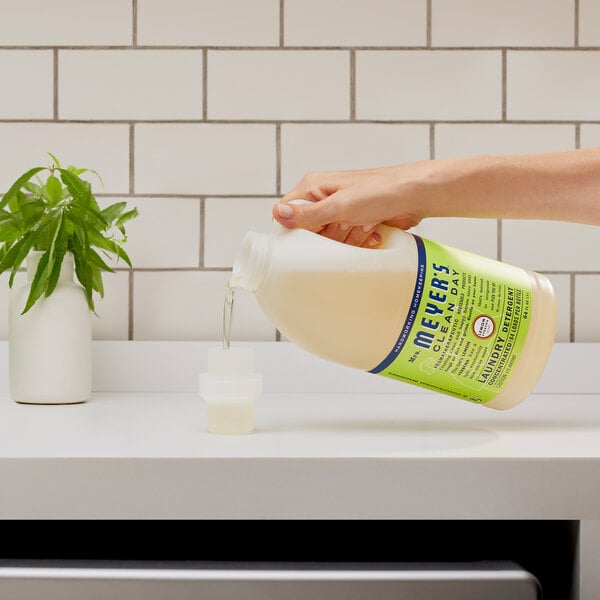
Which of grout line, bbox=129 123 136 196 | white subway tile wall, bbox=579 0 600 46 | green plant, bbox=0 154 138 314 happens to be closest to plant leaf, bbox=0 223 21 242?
green plant, bbox=0 154 138 314

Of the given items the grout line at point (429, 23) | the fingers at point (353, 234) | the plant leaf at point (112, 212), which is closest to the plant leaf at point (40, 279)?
the plant leaf at point (112, 212)

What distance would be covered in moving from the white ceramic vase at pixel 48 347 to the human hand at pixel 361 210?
33 cm

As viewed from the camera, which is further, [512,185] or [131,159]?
[131,159]

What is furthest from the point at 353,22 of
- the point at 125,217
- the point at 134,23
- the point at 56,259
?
the point at 56,259

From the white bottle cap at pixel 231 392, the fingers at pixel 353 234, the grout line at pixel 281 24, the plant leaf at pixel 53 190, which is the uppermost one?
the grout line at pixel 281 24

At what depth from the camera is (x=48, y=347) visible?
0.84 m

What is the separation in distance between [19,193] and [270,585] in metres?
0.58

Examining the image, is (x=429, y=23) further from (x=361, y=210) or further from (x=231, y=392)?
(x=231, y=392)

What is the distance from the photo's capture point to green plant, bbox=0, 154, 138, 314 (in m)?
0.82

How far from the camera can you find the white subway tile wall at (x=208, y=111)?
101 cm

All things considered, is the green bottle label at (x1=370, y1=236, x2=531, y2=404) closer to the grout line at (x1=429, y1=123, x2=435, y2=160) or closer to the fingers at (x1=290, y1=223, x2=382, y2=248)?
the fingers at (x1=290, y1=223, x2=382, y2=248)

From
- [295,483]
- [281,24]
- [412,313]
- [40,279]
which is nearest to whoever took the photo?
[295,483]

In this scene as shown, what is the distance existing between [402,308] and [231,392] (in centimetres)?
16

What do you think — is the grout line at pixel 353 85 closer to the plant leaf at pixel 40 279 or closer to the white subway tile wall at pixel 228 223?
the white subway tile wall at pixel 228 223
